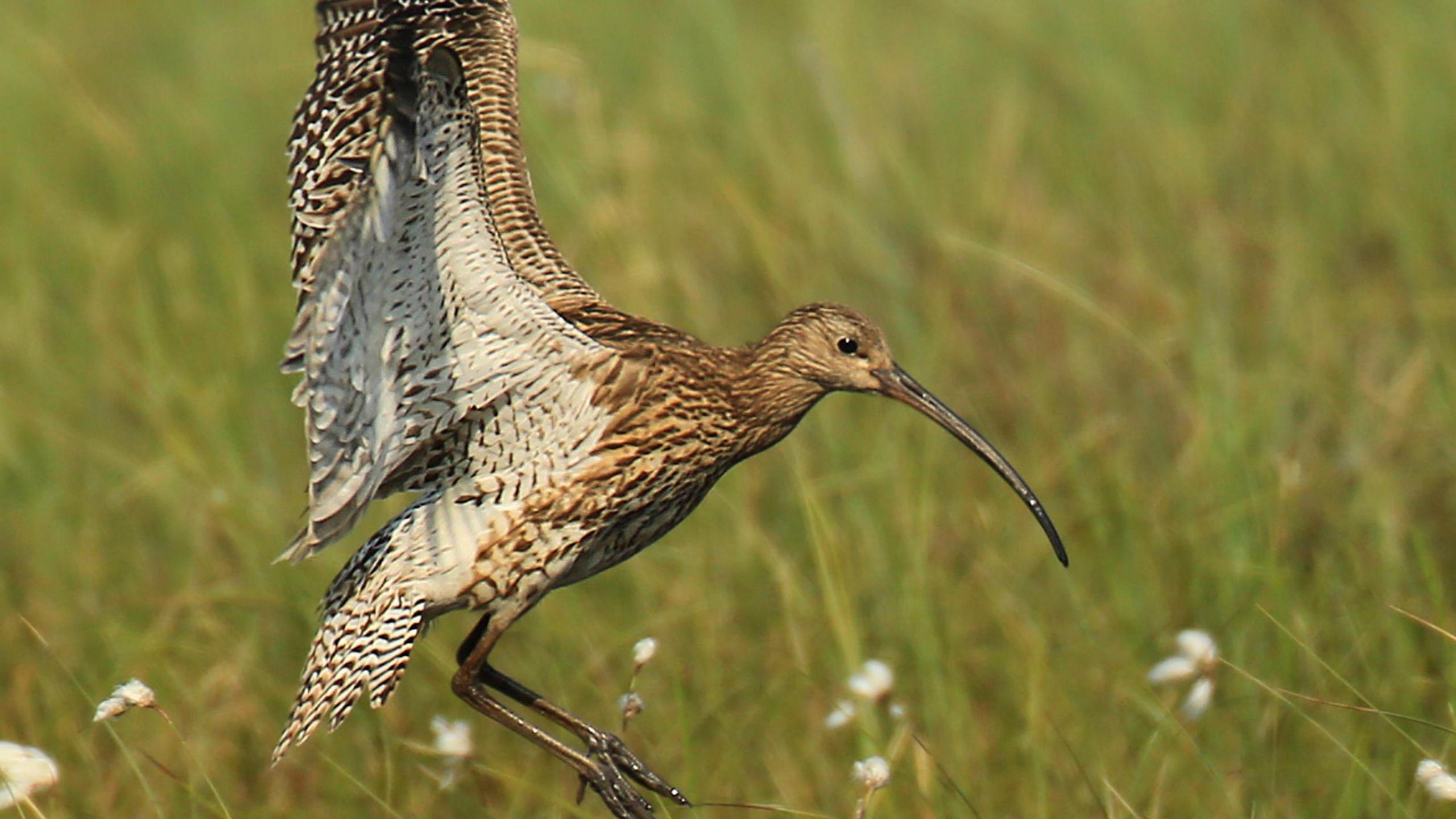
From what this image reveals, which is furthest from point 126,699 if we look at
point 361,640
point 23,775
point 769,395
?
point 769,395

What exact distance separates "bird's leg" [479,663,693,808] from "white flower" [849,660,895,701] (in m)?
0.53

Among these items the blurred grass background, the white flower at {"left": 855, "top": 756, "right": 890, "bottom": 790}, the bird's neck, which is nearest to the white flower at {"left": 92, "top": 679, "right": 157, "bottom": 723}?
the blurred grass background

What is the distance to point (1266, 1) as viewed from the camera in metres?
11.6

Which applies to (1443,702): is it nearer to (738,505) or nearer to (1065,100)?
(738,505)

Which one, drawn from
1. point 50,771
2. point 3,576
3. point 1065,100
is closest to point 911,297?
point 1065,100

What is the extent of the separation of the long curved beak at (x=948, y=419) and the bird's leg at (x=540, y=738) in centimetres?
138

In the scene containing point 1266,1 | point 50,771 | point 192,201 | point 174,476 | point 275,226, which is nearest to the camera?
point 50,771

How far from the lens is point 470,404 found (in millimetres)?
5520

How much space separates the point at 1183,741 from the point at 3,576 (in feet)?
14.2

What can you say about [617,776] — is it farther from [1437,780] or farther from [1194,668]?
[1437,780]

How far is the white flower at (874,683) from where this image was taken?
16.1 feet

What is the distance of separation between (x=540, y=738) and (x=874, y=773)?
1.46m

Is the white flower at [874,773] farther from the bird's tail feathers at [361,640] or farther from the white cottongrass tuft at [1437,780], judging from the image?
the bird's tail feathers at [361,640]

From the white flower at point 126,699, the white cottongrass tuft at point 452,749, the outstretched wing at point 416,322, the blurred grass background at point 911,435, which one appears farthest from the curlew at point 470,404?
the white flower at point 126,699
